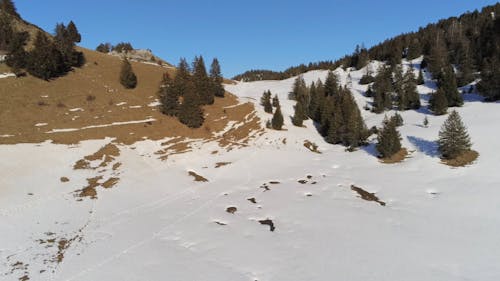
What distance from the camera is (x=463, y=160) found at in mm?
38406

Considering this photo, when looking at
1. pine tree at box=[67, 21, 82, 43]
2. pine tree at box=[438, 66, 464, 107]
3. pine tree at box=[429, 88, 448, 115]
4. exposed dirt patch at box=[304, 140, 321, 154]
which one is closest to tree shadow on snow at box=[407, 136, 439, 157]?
exposed dirt patch at box=[304, 140, 321, 154]

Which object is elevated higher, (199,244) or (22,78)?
(22,78)

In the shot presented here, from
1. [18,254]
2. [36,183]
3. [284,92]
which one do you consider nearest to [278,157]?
[36,183]

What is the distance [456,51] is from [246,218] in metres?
110

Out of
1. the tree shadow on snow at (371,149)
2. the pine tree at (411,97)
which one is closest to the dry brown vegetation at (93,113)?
the tree shadow on snow at (371,149)

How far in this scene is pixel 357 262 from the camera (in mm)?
16797

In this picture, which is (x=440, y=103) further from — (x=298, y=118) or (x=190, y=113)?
(x=190, y=113)

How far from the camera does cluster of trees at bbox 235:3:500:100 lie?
229 ft

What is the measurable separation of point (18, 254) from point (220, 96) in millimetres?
58675

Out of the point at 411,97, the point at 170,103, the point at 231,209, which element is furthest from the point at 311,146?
the point at 411,97

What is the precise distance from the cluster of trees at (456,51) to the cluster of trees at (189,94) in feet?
179

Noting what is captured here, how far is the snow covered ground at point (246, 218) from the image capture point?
16312mm

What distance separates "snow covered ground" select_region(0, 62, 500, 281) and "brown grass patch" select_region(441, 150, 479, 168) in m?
0.90

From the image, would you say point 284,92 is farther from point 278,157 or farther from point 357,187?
point 357,187
